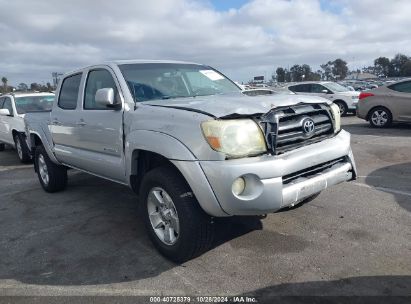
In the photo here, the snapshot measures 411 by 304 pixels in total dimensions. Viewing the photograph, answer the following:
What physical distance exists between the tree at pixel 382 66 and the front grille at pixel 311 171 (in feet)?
328

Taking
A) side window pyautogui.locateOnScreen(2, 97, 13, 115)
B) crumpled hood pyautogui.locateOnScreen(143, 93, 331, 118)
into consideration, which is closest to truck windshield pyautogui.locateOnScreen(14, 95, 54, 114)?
side window pyautogui.locateOnScreen(2, 97, 13, 115)

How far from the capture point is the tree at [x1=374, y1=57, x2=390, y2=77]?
3748 inches

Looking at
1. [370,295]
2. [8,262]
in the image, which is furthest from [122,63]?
[370,295]

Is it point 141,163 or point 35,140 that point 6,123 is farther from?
point 141,163

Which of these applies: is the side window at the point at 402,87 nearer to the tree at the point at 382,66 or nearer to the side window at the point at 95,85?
the side window at the point at 95,85

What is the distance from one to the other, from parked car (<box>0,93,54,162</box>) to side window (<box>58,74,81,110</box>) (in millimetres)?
3927

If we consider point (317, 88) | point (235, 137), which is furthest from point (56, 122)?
point (317, 88)

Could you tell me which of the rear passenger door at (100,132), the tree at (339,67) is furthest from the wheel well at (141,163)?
the tree at (339,67)

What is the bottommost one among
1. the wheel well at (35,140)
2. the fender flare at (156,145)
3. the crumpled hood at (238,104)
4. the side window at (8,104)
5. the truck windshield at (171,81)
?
the wheel well at (35,140)

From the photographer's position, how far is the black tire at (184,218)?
3.28m

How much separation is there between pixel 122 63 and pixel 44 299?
2.60 meters

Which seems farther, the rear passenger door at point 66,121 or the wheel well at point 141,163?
the rear passenger door at point 66,121

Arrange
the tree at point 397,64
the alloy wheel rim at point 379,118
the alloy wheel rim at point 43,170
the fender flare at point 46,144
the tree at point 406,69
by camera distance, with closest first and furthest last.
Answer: the fender flare at point 46,144 < the alloy wheel rim at point 43,170 < the alloy wheel rim at point 379,118 < the tree at point 406,69 < the tree at point 397,64

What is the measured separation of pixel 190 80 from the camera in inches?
186
